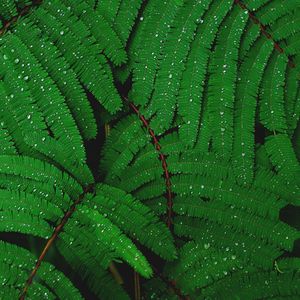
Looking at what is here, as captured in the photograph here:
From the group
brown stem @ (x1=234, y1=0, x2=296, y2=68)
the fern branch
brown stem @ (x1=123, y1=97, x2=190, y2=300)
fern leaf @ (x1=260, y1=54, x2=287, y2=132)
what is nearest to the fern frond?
brown stem @ (x1=123, y1=97, x2=190, y2=300)

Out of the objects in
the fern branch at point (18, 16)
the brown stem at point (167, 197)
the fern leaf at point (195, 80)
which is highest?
the fern branch at point (18, 16)

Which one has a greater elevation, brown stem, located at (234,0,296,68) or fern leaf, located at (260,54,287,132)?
brown stem, located at (234,0,296,68)

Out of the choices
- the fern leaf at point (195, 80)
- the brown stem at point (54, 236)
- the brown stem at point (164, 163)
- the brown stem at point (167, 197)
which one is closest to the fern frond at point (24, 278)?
the brown stem at point (54, 236)

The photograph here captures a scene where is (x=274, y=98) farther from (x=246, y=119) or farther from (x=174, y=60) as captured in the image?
(x=174, y=60)

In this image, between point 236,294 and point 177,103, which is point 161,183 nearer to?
point 177,103

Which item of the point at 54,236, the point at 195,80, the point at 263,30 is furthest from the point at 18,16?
the point at 263,30

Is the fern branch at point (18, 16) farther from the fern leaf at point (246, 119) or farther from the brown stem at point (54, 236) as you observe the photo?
the fern leaf at point (246, 119)

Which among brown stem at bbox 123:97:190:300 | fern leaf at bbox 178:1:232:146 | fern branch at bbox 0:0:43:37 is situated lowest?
brown stem at bbox 123:97:190:300

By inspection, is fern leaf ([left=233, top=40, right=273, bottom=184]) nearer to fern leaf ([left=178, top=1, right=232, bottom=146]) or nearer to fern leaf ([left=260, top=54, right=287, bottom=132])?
fern leaf ([left=260, top=54, right=287, bottom=132])
